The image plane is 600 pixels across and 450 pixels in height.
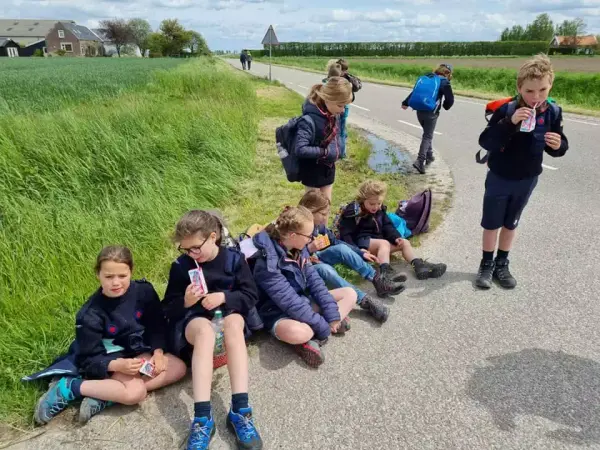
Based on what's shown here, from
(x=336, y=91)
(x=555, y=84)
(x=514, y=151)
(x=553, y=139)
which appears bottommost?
(x=555, y=84)

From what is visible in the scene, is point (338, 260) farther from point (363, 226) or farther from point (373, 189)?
point (373, 189)

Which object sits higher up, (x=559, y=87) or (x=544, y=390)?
(x=559, y=87)

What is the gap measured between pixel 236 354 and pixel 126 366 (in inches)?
24.3

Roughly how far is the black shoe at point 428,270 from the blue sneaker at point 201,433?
7.65ft

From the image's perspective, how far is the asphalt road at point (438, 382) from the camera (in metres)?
2.36

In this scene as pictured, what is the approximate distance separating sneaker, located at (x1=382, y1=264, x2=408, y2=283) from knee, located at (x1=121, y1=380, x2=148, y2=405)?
214 cm

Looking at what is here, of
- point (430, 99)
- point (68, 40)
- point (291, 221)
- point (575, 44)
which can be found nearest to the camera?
point (291, 221)

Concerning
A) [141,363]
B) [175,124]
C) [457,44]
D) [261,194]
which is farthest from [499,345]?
[457,44]

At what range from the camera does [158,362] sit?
272cm

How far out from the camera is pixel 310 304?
10.8 ft

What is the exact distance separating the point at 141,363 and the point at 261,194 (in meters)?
4.18

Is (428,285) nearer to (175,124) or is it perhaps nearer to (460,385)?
(460,385)

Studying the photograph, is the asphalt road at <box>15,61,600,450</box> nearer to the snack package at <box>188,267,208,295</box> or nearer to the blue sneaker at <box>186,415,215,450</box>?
the blue sneaker at <box>186,415,215,450</box>

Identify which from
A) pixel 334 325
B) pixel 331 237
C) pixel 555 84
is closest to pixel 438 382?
pixel 334 325
